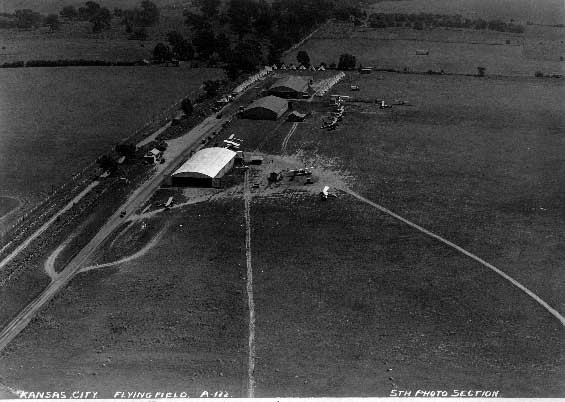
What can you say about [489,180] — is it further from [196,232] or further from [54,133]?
[54,133]

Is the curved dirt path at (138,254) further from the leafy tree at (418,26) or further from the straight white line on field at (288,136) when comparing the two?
the leafy tree at (418,26)

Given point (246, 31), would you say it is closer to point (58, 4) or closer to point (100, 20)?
point (100, 20)

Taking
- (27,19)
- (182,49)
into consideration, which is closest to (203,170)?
(182,49)

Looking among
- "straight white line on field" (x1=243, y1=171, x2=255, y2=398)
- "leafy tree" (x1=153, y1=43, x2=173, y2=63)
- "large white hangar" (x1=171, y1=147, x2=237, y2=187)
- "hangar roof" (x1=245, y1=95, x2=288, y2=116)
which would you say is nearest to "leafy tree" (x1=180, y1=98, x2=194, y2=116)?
"hangar roof" (x1=245, y1=95, x2=288, y2=116)

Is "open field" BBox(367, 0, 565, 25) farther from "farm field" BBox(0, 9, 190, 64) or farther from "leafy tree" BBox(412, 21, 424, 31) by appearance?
"farm field" BBox(0, 9, 190, 64)

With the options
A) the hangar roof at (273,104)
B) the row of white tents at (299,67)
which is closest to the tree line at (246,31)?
the row of white tents at (299,67)

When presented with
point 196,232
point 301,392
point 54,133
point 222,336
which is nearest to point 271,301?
point 222,336
